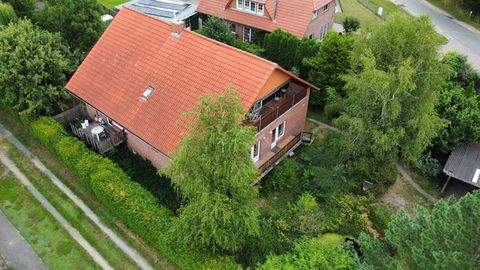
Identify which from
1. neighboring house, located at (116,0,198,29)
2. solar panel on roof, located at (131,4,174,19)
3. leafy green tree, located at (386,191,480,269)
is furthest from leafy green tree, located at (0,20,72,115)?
leafy green tree, located at (386,191,480,269)

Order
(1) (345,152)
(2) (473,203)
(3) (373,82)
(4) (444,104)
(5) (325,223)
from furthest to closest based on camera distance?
1. (4) (444,104)
2. (1) (345,152)
3. (5) (325,223)
4. (3) (373,82)
5. (2) (473,203)

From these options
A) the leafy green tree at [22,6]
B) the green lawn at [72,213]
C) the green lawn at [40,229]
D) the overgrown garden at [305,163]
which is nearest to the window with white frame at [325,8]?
the overgrown garden at [305,163]

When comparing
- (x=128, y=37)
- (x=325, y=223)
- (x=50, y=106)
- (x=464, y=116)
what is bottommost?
(x=325, y=223)

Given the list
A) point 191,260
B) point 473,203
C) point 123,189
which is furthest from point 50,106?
point 473,203

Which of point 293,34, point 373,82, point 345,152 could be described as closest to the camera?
point 373,82

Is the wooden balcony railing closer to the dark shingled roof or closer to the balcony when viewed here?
→ the balcony

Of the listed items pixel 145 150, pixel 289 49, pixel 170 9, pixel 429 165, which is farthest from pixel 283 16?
pixel 145 150

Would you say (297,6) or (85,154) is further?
(297,6)

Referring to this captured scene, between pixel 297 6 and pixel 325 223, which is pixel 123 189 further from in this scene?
pixel 297 6

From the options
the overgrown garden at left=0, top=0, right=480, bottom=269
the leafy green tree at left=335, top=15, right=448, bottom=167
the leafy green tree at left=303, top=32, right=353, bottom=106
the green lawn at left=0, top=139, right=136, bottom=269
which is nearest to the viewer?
the overgrown garden at left=0, top=0, right=480, bottom=269
